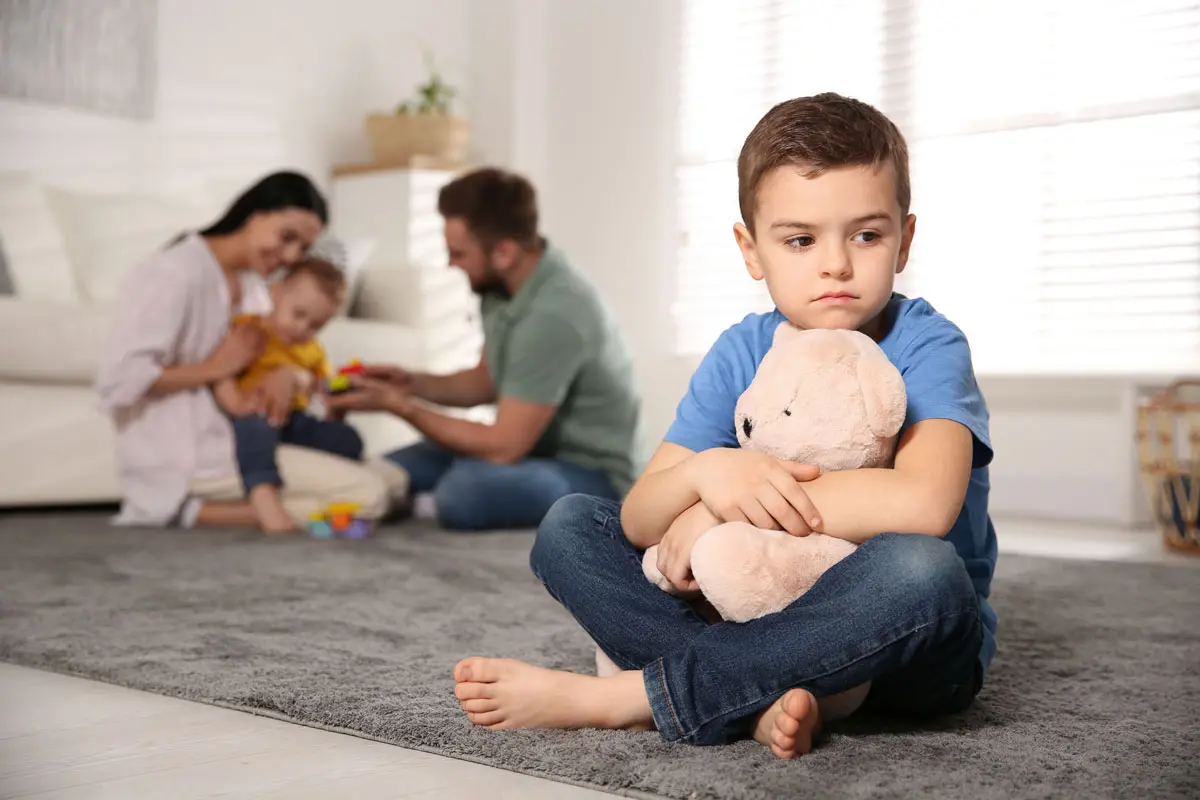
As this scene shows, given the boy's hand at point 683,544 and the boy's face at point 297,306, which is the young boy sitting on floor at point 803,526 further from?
the boy's face at point 297,306

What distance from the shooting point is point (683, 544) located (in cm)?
94

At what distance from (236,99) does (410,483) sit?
1891 mm

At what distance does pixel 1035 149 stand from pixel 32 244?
2809 mm

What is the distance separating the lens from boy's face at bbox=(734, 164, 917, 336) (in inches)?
37.2

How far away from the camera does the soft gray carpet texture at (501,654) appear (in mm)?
868

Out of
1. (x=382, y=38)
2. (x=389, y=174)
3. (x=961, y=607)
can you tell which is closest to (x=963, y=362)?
(x=961, y=607)

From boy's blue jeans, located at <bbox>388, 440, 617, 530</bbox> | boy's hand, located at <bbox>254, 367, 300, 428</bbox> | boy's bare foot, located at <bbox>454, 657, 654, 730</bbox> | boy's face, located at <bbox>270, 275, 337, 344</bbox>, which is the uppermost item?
boy's face, located at <bbox>270, 275, 337, 344</bbox>

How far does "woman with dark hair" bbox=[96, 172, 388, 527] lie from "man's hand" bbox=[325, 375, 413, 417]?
114 mm

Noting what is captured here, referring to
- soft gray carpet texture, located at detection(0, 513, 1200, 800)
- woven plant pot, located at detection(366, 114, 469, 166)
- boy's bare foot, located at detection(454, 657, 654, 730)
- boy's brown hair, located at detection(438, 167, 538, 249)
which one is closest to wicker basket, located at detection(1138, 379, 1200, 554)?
soft gray carpet texture, located at detection(0, 513, 1200, 800)

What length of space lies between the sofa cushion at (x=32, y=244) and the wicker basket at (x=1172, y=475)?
105 inches

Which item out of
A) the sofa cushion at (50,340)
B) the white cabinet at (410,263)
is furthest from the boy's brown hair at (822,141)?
the white cabinet at (410,263)

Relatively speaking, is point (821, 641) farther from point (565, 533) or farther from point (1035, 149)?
point (1035, 149)

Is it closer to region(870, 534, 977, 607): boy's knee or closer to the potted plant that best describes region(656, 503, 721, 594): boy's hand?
region(870, 534, 977, 607): boy's knee

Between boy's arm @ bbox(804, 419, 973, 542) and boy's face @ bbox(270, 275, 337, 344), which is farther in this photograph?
boy's face @ bbox(270, 275, 337, 344)
